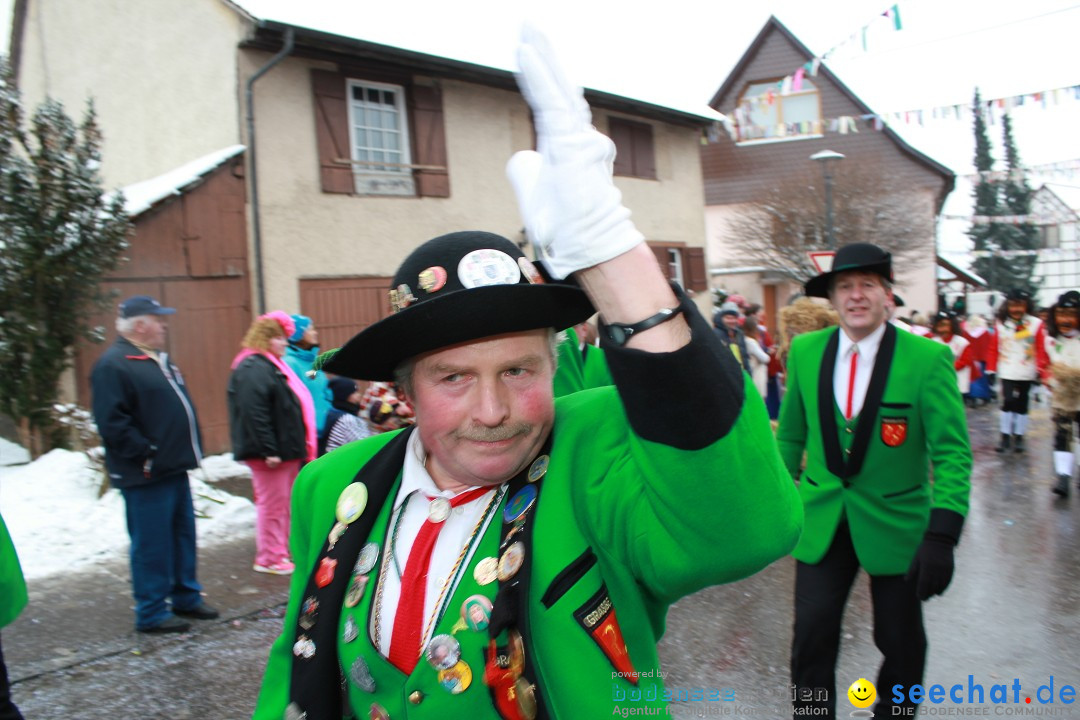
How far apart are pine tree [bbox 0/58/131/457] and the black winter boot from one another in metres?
9.51

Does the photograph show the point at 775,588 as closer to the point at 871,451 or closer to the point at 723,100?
the point at 871,451

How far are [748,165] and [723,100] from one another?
288 cm

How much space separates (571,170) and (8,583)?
280 centimetres

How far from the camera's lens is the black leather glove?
289cm

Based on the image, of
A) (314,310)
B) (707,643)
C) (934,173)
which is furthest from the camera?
(934,173)

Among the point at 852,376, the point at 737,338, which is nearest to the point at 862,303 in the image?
the point at 852,376

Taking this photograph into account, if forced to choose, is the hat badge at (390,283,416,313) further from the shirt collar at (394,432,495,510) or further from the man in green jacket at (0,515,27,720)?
the man in green jacket at (0,515,27,720)

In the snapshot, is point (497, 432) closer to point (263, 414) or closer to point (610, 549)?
point (610, 549)

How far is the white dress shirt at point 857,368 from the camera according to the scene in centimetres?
332

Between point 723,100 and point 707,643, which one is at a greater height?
point 723,100

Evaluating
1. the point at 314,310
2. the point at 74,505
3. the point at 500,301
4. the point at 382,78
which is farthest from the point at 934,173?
the point at 500,301

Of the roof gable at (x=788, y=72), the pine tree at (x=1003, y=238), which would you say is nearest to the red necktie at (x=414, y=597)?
the roof gable at (x=788, y=72)

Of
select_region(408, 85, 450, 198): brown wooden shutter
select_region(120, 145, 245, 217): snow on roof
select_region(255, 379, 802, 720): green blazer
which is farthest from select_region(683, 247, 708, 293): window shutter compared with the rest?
select_region(255, 379, 802, 720): green blazer

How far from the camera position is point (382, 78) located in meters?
12.5
